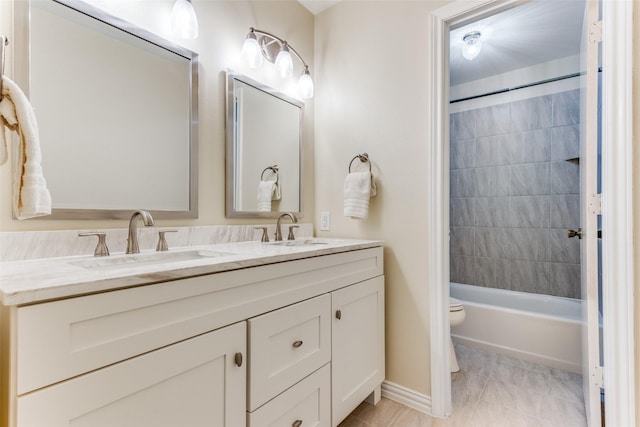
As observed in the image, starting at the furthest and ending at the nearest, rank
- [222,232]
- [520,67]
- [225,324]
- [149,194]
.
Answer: [520,67] → [222,232] → [149,194] → [225,324]

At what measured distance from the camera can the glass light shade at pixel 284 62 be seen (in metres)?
1.83

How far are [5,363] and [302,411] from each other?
3.08 ft

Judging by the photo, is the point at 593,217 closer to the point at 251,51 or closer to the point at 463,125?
the point at 251,51

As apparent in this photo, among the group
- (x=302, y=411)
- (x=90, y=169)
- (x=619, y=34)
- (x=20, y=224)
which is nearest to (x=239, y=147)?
(x=90, y=169)

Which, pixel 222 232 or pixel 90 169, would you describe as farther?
pixel 222 232

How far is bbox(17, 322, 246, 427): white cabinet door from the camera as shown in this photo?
651 millimetres

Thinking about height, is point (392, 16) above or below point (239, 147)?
above

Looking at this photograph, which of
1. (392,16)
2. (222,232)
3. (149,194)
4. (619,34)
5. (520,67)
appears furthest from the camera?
(520,67)

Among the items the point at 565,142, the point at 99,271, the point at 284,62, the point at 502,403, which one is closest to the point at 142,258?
the point at 99,271

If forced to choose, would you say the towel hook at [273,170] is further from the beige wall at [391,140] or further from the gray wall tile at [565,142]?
the gray wall tile at [565,142]

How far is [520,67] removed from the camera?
2889 millimetres

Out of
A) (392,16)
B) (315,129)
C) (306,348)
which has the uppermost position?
(392,16)

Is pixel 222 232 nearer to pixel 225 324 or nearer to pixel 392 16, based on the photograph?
pixel 225 324

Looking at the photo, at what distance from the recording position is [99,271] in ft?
2.60
